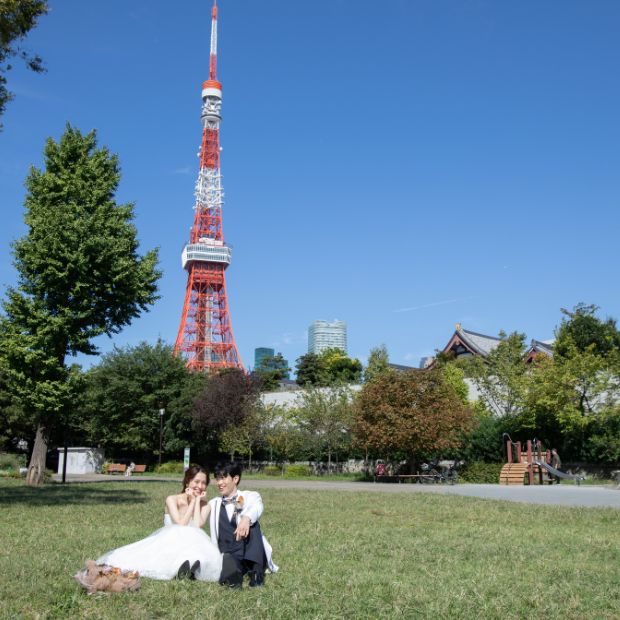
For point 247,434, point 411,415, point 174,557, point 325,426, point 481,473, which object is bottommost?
point 481,473

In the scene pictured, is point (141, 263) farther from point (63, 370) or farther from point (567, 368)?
point (567, 368)

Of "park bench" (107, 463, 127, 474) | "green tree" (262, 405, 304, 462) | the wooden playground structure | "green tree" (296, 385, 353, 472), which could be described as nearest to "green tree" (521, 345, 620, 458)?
the wooden playground structure

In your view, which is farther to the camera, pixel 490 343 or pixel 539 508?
pixel 490 343

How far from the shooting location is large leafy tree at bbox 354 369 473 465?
26.8m

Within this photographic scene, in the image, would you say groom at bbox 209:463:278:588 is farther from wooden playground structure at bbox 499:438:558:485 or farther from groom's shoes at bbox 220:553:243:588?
wooden playground structure at bbox 499:438:558:485

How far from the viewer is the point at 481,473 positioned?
92.0 ft

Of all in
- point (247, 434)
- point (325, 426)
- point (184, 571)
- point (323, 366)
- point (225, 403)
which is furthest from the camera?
point (323, 366)

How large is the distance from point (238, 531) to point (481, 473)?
24.3 meters

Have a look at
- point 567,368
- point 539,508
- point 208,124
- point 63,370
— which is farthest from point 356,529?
point 208,124

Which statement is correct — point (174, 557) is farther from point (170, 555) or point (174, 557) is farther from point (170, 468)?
point (170, 468)

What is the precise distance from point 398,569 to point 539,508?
7965 millimetres

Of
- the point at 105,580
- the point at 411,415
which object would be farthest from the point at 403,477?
the point at 105,580

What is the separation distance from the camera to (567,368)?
2741 cm

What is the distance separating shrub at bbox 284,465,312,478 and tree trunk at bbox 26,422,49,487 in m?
14.6
